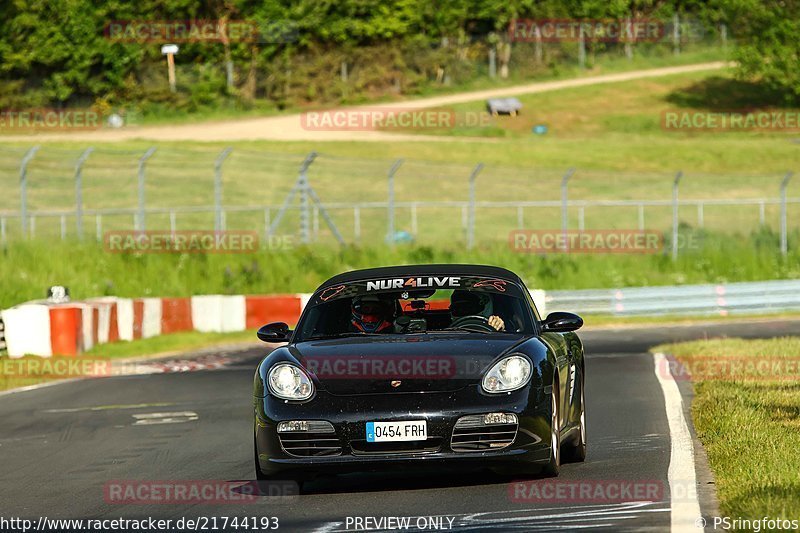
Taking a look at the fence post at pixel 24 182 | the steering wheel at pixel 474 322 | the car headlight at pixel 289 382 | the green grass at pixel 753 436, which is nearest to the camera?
the green grass at pixel 753 436

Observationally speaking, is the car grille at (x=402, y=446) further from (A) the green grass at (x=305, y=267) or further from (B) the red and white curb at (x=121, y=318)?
(A) the green grass at (x=305, y=267)

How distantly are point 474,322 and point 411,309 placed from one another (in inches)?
21.1

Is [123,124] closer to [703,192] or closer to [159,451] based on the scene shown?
[703,192]

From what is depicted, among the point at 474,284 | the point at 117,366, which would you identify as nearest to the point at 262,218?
the point at 117,366

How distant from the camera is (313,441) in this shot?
891 centimetres

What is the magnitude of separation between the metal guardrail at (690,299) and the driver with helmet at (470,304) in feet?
72.9

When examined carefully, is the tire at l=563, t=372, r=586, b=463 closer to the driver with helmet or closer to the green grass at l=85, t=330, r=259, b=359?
the driver with helmet

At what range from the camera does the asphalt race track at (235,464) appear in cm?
812

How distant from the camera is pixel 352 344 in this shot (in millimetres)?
9422

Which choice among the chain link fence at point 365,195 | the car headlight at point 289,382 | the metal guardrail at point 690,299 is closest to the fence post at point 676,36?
the chain link fence at point 365,195

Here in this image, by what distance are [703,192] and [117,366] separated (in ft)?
102

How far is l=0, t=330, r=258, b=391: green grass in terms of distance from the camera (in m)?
20.8

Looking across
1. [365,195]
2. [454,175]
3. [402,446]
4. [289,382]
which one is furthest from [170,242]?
[402,446]

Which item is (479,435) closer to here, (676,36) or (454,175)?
(454,175)
